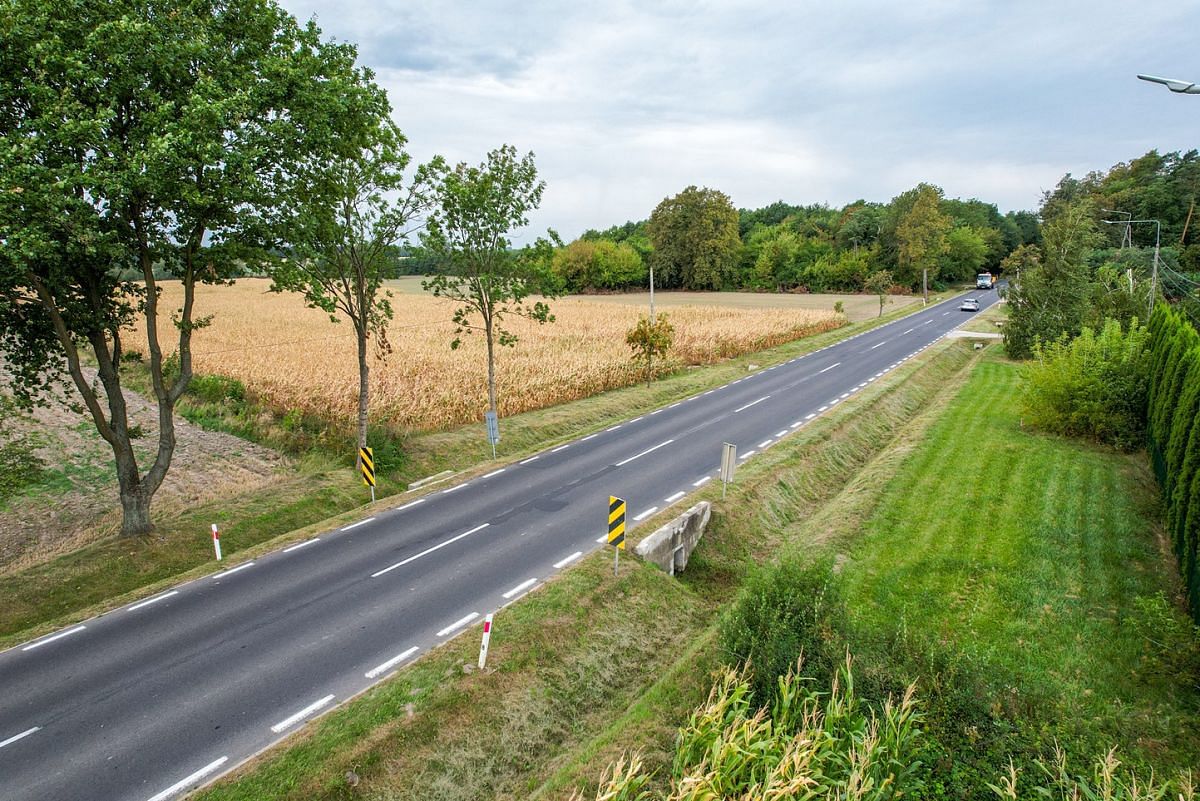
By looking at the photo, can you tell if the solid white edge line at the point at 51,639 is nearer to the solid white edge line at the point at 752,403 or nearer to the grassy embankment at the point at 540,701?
the grassy embankment at the point at 540,701

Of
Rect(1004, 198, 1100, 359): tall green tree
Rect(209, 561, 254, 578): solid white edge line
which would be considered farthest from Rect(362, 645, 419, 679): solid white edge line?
Rect(1004, 198, 1100, 359): tall green tree

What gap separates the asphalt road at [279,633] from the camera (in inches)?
294

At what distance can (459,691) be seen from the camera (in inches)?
330

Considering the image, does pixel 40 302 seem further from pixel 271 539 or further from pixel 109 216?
pixel 271 539

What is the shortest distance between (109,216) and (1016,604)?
17717mm

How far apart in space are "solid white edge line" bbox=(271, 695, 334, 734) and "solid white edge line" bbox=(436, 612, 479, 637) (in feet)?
6.35

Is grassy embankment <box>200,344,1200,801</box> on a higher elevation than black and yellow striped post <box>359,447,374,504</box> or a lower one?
lower

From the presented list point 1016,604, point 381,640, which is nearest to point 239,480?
point 381,640

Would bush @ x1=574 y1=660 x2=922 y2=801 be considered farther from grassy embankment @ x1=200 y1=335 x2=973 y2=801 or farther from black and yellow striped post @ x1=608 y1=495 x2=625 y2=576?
black and yellow striped post @ x1=608 y1=495 x2=625 y2=576

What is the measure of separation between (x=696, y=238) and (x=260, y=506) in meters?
79.9

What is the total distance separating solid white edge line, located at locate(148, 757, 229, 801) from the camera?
6.84 m

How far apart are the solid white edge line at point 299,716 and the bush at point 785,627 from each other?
5.65 meters

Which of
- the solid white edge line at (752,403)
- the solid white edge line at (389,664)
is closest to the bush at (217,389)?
the solid white edge line at (389,664)

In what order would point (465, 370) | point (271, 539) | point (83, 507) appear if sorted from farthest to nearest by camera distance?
point (465, 370) → point (83, 507) → point (271, 539)
